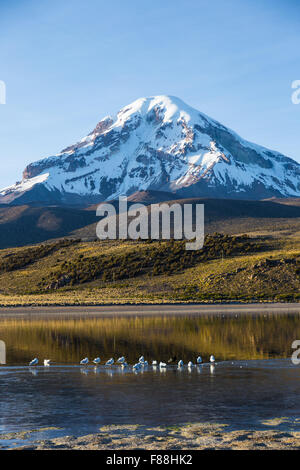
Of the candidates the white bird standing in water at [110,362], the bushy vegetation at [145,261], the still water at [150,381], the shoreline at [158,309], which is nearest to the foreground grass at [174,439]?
the still water at [150,381]

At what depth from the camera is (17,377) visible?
82.8 feet

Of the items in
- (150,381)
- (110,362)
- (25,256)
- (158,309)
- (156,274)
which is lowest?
(150,381)

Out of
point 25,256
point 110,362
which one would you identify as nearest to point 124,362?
point 110,362

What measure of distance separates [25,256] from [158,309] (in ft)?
183

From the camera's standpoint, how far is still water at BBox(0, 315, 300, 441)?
58.9 feet

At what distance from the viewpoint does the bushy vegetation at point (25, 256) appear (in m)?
108

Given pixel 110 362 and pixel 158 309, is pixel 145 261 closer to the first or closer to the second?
pixel 158 309

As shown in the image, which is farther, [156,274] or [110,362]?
[156,274]

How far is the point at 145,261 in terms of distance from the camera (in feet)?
308

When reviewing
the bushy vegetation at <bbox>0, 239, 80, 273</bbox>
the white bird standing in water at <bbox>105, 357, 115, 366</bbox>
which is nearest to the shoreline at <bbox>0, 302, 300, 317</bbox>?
the white bird standing in water at <bbox>105, 357, 115, 366</bbox>

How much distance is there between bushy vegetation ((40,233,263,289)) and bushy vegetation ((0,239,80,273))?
10.4 m

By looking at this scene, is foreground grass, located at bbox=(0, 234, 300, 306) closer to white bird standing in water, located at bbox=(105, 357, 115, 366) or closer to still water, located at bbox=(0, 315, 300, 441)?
still water, located at bbox=(0, 315, 300, 441)

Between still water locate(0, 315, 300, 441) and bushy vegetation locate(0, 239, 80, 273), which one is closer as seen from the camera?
still water locate(0, 315, 300, 441)

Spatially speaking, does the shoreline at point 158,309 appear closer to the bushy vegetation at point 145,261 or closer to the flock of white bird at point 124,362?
the bushy vegetation at point 145,261
